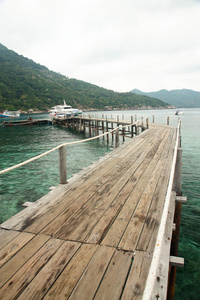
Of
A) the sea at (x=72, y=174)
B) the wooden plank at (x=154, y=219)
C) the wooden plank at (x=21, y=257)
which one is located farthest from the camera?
the sea at (x=72, y=174)

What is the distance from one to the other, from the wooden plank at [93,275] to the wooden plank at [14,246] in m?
0.97

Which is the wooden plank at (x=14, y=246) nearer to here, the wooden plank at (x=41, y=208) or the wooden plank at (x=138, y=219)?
the wooden plank at (x=41, y=208)

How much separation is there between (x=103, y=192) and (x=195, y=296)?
2596mm

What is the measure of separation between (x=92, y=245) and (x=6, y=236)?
49.4 inches

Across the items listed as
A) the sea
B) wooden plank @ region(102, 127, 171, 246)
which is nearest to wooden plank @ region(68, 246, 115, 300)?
wooden plank @ region(102, 127, 171, 246)

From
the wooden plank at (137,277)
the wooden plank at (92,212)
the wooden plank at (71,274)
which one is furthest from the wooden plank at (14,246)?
the wooden plank at (137,277)

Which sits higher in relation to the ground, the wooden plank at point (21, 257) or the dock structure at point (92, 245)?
the dock structure at point (92, 245)

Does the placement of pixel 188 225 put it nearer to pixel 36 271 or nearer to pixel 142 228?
pixel 142 228

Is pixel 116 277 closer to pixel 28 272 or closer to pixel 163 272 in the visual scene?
pixel 163 272

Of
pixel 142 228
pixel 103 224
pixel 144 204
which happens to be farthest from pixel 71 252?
pixel 144 204

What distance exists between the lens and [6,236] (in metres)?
2.66

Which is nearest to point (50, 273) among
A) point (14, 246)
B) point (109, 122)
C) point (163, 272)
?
point (14, 246)

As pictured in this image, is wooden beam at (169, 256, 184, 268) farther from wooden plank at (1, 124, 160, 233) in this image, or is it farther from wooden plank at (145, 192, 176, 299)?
wooden plank at (1, 124, 160, 233)

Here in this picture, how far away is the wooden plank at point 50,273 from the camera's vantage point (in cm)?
175
